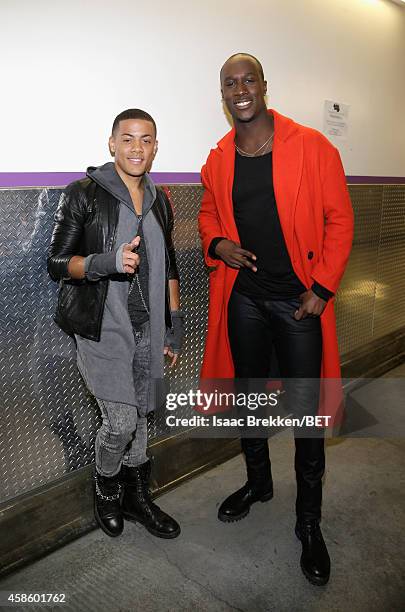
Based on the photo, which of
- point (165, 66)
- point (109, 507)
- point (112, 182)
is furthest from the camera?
point (165, 66)

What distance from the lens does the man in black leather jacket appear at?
201 cm

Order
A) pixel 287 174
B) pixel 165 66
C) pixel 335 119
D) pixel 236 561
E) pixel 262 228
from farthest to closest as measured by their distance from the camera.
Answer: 1. pixel 335 119
2. pixel 165 66
3. pixel 236 561
4. pixel 262 228
5. pixel 287 174

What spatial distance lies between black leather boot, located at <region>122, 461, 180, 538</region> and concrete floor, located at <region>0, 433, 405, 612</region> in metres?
0.05

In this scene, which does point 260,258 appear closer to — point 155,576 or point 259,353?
point 259,353

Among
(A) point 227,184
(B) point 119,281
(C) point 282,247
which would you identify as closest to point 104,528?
(B) point 119,281

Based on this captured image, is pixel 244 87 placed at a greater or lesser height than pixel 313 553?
greater

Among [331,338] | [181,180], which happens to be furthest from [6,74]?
[331,338]

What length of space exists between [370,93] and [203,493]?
11.3 ft

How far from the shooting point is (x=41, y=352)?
238 cm

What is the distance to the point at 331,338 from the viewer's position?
2.38m

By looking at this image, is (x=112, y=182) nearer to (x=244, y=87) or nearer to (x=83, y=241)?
(x=83, y=241)

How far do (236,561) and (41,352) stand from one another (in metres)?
1.35

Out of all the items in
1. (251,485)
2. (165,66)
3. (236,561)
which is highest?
(165,66)

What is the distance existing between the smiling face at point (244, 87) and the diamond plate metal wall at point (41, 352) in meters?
0.73
